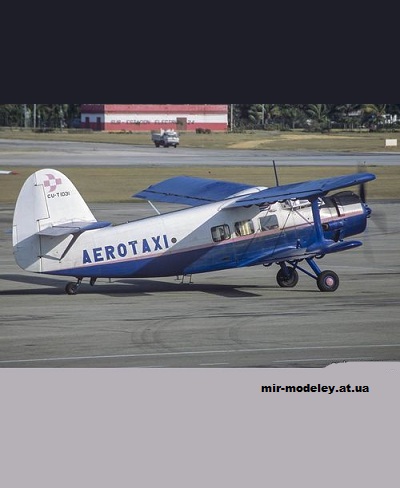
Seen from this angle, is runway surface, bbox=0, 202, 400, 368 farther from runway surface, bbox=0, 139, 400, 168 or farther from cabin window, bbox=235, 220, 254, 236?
runway surface, bbox=0, 139, 400, 168

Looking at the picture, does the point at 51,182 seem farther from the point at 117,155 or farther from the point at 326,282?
the point at 117,155

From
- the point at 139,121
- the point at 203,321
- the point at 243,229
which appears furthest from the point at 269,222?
the point at 139,121

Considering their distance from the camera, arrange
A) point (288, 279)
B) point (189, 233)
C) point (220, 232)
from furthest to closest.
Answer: point (288, 279), point (220, 232), point (189, 233)

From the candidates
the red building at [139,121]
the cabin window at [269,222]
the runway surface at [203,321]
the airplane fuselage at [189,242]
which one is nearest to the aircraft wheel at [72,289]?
the runway surface at [203,321]

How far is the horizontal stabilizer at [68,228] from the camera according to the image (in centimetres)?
2559

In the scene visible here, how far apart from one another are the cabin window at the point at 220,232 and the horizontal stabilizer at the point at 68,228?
2.66 metres

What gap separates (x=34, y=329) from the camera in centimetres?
2311

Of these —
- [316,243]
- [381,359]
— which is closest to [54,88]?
[381,359]

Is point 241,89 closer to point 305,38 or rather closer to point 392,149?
point 305,38

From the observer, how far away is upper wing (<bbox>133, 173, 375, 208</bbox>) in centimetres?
2622

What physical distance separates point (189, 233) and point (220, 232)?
2.62 feet

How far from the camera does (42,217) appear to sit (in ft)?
85.7

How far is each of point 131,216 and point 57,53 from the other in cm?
2622

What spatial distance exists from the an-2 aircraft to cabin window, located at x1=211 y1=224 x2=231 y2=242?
2 centimetres
